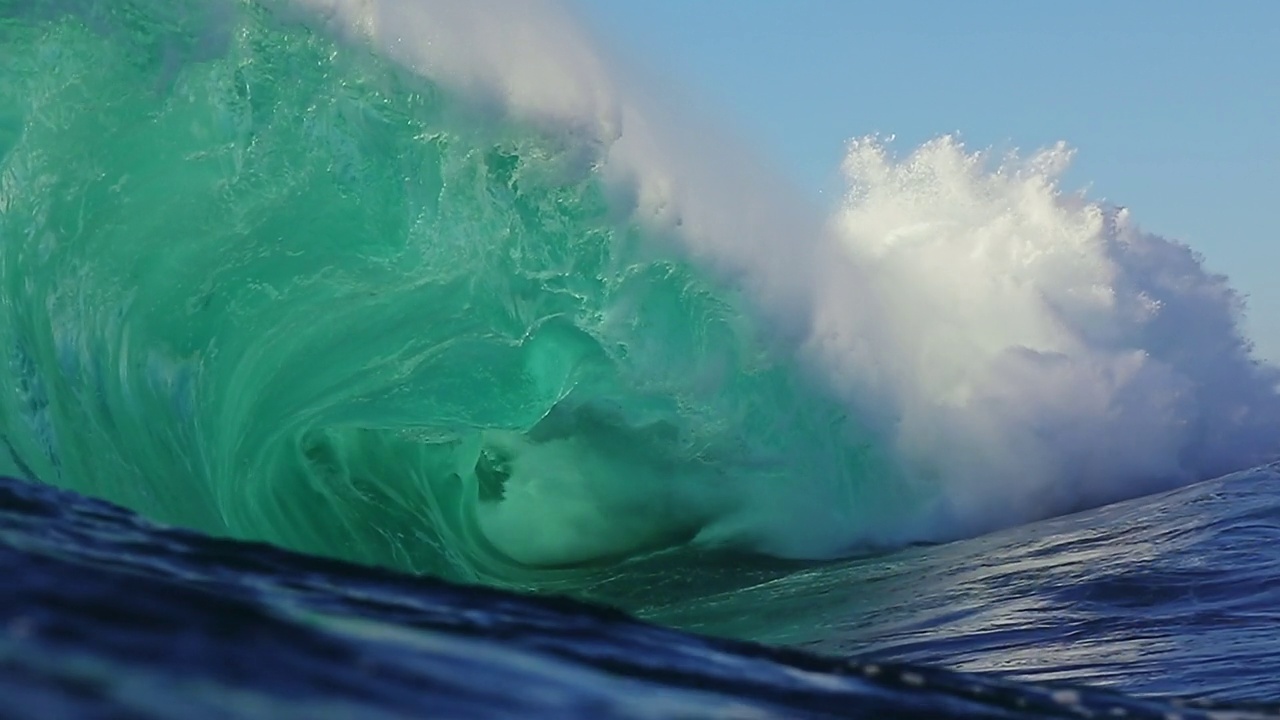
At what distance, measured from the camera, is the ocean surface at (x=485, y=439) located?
251cm

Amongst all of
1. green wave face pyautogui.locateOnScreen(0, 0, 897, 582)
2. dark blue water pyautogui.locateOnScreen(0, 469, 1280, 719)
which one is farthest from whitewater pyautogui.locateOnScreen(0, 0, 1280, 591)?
dark blue water pyautogui.locateOnScreen(0, 469, 1280, 719)

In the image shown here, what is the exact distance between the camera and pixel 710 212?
45.7ft

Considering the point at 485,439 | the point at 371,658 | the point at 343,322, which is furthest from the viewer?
the point at 485,439

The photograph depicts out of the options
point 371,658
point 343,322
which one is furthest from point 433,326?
point 371,658

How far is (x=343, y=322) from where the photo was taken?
10234mm

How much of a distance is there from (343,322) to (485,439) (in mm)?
3678

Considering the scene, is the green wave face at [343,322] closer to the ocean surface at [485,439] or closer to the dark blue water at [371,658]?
the ocean surface at [485,439]

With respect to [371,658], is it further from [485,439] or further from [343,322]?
[485,439]

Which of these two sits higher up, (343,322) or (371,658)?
(343,322)

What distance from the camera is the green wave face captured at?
8.09m

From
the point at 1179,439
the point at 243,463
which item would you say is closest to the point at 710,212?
the point at 243,463

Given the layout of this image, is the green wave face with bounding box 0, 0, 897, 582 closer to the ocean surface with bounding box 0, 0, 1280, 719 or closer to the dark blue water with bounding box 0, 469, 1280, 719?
the ocean surface with bounding box 0, 0, 1280, 719

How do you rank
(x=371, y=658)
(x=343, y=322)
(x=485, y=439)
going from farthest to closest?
1. (x=485, y=439)
2. (x=343, y=322)
3. (x=371, y=658)

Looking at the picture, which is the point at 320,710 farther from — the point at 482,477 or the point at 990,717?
the point at 482,477
